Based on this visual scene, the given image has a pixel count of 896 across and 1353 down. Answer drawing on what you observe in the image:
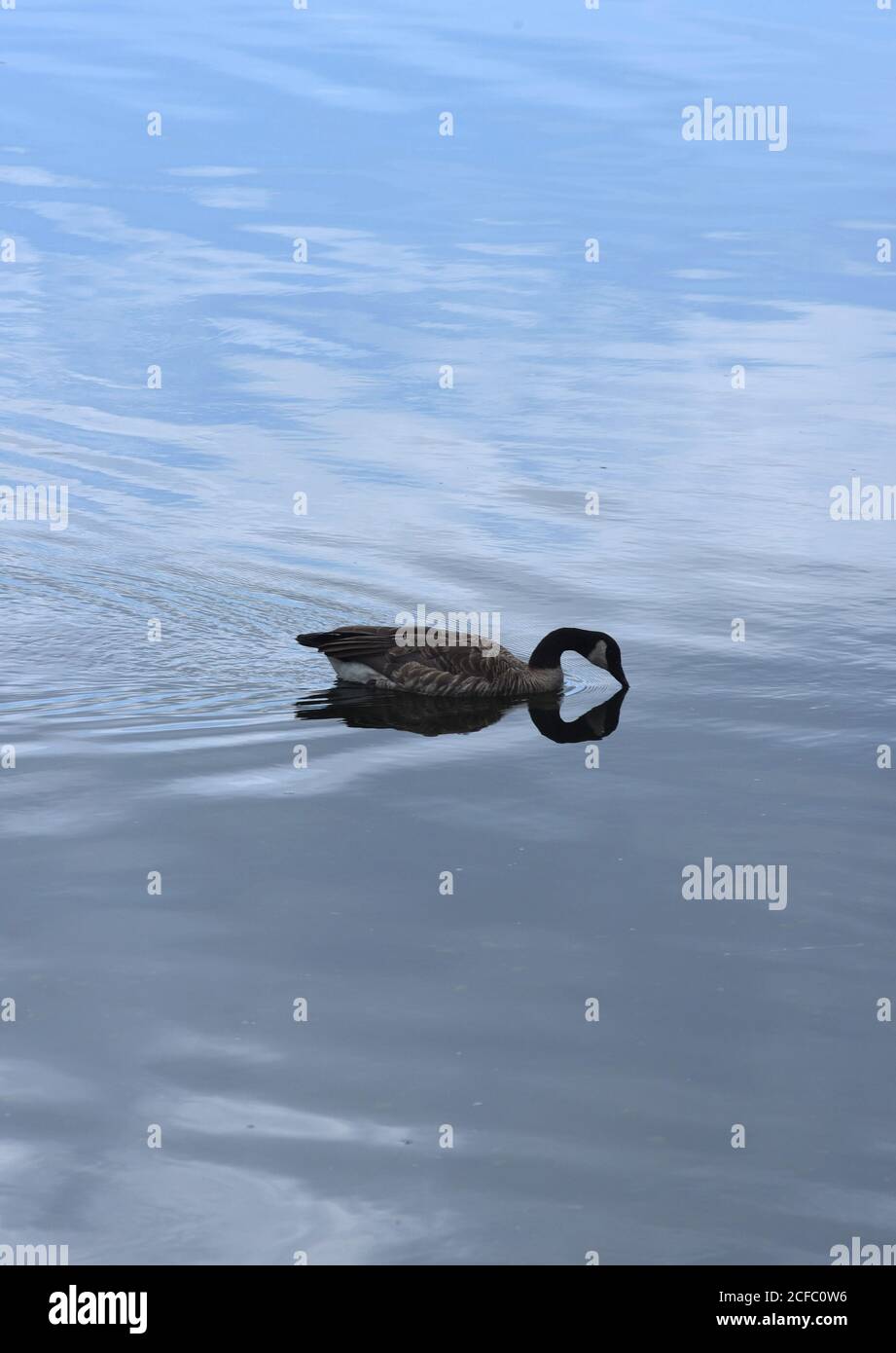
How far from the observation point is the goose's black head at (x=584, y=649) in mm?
18047

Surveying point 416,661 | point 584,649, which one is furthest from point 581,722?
point 416,661

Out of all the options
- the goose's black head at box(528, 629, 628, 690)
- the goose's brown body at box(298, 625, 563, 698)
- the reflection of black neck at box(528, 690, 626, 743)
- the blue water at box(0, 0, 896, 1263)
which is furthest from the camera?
the goose's black head at box(528, 629, 628, 690)

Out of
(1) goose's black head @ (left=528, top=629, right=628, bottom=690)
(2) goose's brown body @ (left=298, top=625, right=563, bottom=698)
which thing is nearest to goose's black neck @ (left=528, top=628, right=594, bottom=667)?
(1) goose's black head @ (left=528, top=629, right=628, bottom=690)

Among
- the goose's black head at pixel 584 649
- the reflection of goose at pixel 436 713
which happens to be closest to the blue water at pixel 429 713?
the reflection of goose at pixel 436 713

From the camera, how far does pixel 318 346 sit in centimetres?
3027

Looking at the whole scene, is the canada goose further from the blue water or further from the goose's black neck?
the blue water

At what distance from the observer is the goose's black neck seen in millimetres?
18203

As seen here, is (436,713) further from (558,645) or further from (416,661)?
(558,645)

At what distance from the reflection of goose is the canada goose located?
0.43ft

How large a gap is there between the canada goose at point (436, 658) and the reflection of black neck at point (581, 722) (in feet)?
0.87

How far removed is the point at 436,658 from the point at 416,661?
0.58ft

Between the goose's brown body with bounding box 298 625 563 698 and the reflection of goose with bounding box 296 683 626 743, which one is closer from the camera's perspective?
the reflection of goose with bounding box 296 683 626 743

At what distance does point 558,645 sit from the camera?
18.3 meters

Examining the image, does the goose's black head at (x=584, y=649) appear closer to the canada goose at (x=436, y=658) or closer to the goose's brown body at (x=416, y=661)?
the canada goose at (x=436, y=658)
